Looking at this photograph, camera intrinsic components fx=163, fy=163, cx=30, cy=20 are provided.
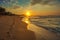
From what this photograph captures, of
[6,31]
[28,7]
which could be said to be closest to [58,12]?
[28,7]

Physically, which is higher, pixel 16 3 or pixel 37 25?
pixel 16 3

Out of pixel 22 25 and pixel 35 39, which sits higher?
pixel 22 25

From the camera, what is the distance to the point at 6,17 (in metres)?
2.38

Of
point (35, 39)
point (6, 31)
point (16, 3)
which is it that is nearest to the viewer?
point (35, 39)

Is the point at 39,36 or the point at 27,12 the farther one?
the point at 27,12

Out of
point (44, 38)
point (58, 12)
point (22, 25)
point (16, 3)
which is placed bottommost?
point (44, 38)

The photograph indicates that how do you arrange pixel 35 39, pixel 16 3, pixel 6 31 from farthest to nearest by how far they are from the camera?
pixel 16 3
pixel 6 31
pixel 35 39

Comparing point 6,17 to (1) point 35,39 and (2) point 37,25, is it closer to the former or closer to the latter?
(2) point 37,25

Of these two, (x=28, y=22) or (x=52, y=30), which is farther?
(x=28, y=22)

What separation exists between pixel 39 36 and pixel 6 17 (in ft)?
1.97

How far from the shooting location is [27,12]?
2.30 m

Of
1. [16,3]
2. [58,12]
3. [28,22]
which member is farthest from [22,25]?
[58,12]

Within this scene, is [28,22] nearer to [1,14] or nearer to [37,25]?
[37,25]

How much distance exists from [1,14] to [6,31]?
0.95ft
